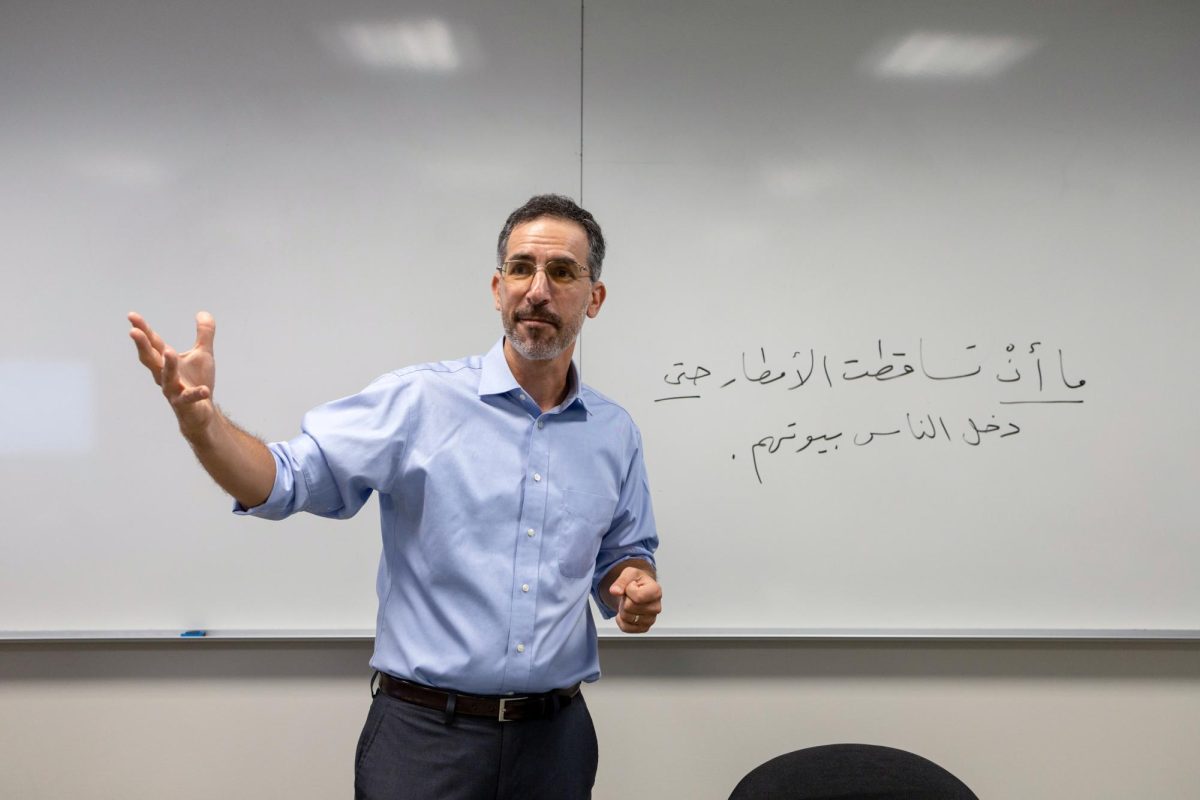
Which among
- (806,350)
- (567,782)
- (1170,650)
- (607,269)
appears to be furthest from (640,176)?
(1170,650)

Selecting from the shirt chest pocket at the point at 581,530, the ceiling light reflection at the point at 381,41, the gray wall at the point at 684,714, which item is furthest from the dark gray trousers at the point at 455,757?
the ceiling light reflection at the point at 381,41

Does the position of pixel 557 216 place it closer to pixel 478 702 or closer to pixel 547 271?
pixel 547 271

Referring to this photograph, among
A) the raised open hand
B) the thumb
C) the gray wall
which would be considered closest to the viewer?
the raised open hand

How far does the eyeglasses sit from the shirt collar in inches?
5.4

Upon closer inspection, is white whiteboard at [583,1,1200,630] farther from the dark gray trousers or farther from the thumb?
the thumb

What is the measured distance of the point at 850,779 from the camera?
A: 1.33 m

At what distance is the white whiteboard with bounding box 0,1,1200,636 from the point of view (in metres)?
1.77

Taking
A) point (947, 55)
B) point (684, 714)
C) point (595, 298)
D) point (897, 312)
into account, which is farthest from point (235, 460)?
point (947, 55)

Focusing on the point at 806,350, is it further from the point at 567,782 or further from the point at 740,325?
the point at 567,782

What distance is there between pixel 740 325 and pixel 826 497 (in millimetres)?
486

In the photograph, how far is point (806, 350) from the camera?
5.99 ft

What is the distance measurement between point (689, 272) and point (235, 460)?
117 centimetres

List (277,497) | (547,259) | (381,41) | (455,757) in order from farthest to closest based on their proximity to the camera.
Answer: (381,41), (547,259), (455,757), (277,497)

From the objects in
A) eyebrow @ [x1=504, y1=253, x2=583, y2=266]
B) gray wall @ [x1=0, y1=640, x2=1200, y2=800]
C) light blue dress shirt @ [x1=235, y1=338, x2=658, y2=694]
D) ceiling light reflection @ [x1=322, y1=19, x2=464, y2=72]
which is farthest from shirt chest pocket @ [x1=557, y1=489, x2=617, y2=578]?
ceiling light reflection @ [x1=322, y1=19, x2=464, y2=72]
